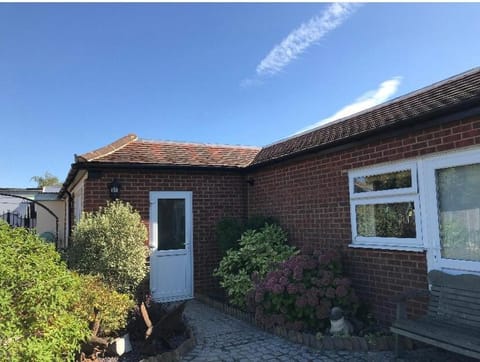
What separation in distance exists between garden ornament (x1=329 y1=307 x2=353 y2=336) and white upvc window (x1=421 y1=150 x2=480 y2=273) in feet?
4.92

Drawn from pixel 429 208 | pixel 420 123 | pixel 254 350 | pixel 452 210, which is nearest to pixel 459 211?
pixel 452 210

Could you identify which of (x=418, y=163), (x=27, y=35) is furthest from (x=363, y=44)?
(x=27, y=35)

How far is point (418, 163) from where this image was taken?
5.62 m

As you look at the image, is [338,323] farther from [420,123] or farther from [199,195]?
[199,195]

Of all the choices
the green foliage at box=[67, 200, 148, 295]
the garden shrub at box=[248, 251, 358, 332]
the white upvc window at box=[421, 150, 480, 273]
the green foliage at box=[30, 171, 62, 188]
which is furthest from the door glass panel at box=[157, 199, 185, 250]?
the green foliage at box=[30, 171, 62, 188]

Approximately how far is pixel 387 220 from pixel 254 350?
3040mm

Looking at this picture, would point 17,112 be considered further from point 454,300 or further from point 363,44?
point 454,300

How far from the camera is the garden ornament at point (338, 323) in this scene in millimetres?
5535

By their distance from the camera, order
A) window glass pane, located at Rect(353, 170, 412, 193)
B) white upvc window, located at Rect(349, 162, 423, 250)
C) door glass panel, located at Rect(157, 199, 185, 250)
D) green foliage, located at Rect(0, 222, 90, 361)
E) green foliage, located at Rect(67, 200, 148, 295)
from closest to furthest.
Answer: green foliage, located at Rect(0, 222, 90, 361), white upvc window, located at Rect(349, 162, 423, 250), window glass pane, located at Rect(353, 170, 412, 193), green foliage, located at Rect(67, 200, 148, 295), door glass panel, located at Rect(157, 199, 185, 250)

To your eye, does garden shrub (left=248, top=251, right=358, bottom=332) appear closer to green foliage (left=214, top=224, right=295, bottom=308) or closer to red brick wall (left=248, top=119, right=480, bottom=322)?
red brick wall (left=248, top=119, right=480, bottom=322)

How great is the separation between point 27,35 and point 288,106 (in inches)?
275

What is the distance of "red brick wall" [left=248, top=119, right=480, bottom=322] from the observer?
5.51 metres

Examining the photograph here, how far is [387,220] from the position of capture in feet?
20.4

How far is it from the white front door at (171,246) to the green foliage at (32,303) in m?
4.97
